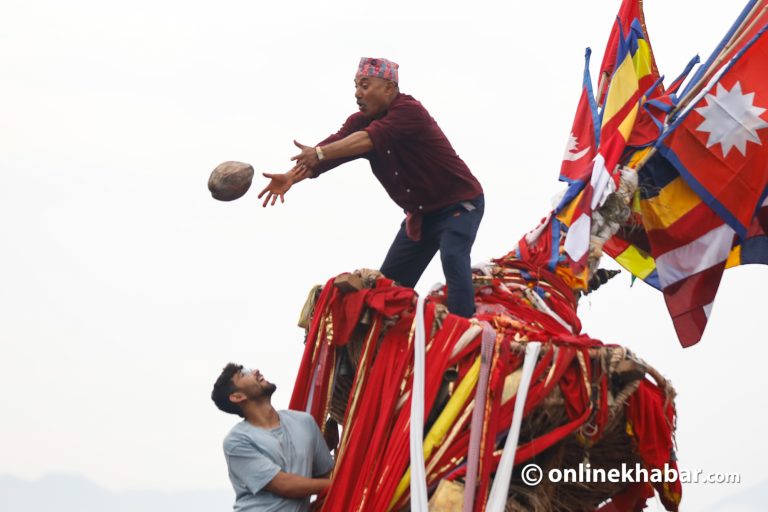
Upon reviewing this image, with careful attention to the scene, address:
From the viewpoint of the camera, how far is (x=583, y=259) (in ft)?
37.9

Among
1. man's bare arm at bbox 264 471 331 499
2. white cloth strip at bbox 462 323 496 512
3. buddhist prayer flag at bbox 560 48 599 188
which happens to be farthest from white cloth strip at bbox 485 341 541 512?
buddhist prayer flag at bbox 560 48 599 188

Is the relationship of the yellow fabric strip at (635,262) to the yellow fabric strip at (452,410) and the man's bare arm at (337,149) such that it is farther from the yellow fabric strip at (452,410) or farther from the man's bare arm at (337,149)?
the yellow fabric strip at (452,410)

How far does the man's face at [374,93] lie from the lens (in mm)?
10883

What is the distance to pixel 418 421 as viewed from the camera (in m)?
9.70

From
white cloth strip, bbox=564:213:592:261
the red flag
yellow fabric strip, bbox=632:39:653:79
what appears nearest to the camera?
white cloth strip, bbox=564:213:592:261

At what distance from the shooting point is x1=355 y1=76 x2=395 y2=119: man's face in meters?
10.9

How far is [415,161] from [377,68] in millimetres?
665

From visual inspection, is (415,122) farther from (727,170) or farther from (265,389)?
(727,170)

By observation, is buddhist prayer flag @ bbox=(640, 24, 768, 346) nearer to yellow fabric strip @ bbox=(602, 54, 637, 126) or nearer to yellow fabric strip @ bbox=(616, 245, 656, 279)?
yellow fabric strip @ bbox=(616, 245, 656, 279)

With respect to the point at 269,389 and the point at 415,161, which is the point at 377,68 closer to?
the point at 415,161

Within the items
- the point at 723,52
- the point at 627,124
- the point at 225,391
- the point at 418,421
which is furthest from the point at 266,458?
the point at 723,52

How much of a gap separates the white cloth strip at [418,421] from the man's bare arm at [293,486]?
646 millimetres

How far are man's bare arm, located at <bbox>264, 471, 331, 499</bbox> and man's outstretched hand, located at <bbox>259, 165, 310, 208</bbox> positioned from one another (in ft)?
5.37

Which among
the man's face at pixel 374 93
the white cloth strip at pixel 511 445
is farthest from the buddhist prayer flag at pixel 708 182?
the white cloth strip at pixel 511 445
